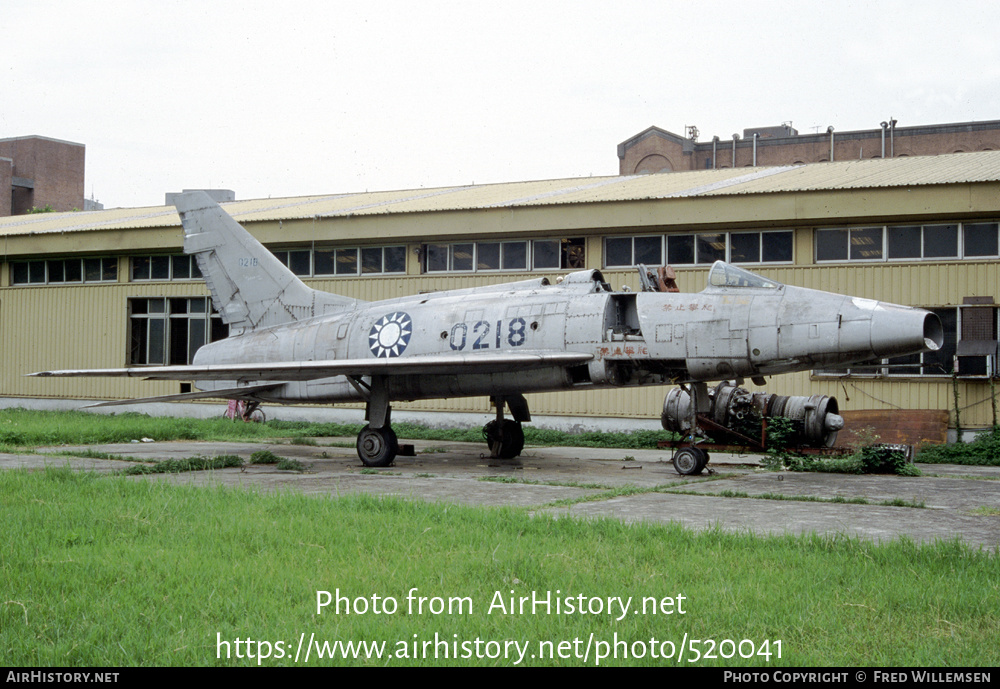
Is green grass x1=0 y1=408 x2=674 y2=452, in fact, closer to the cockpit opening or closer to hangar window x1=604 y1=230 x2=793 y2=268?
hangar window x1=604 y1=230 x2=793 y2=268

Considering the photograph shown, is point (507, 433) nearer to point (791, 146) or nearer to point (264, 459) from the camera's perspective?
point (264, 459)

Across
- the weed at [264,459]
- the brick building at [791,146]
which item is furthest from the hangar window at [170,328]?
the brick building at [791,146]

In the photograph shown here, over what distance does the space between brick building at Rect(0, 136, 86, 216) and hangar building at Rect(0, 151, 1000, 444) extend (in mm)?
45920

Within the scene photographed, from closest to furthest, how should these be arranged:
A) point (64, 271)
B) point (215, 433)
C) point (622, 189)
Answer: point (215, 433) → point (622, 189) → point (64, 271)

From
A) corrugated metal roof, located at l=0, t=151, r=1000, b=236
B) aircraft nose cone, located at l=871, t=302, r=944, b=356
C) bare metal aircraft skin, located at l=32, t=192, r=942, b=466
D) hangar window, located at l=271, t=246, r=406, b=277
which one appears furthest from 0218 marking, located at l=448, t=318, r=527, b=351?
hangar window, located at l=271, t=246, r=406, b=277

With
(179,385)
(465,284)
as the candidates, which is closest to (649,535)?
(465,284)

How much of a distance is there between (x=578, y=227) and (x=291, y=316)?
7584mm

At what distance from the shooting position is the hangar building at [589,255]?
17.8m

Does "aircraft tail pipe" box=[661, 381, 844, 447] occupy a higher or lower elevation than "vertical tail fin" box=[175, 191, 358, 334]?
lower

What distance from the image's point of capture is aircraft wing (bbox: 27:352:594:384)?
12719 mm

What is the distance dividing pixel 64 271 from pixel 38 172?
48.4 metres

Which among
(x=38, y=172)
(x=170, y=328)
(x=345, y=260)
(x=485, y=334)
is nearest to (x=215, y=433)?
(x=345, y=260)

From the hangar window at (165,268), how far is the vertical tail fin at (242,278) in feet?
30.7

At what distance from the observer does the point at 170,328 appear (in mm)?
26125
